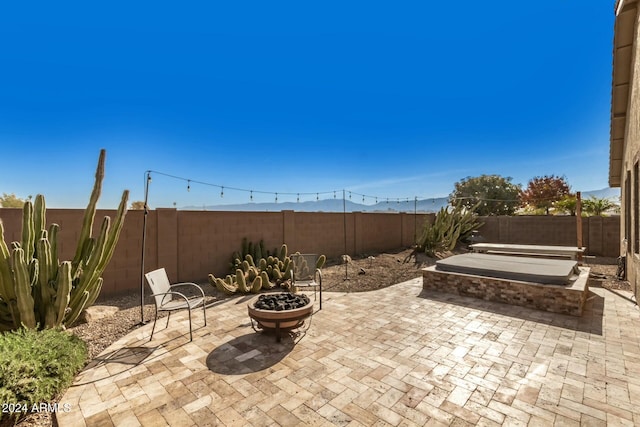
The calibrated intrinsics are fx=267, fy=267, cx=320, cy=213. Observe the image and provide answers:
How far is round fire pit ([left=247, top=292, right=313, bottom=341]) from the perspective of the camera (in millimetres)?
3486

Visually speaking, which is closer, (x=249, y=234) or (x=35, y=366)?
(x=35, y=366)

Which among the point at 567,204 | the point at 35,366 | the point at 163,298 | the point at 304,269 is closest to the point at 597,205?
the point at 567,204

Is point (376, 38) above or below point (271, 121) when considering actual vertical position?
above

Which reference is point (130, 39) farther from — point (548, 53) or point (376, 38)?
point (548, 53)

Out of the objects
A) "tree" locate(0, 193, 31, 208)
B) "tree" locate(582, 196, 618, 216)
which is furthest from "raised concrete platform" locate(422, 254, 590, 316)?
"tree" locate(0, 193, 31, 208)

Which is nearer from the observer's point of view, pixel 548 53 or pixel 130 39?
pixel 130 39

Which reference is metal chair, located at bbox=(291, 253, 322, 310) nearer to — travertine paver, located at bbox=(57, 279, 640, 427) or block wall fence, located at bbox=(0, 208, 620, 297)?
travertine paver, located at bbox=(57, 279, 640, 427)

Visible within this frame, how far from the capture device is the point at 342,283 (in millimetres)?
7062

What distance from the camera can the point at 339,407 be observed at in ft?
→ 7.82

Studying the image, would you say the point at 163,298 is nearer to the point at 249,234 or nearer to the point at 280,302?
the point at 280,302

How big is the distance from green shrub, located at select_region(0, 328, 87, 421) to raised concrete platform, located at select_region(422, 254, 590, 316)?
6320 mm

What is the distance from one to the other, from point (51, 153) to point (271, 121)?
29.1 feet

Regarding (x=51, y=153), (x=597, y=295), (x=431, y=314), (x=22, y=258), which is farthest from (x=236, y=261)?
(x=51, y=153)

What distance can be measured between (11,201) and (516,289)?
46.8 feet
